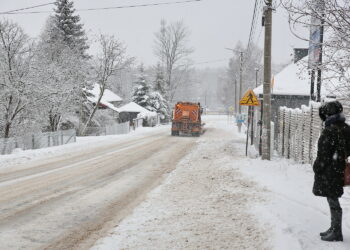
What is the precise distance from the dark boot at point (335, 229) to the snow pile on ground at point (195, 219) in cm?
85

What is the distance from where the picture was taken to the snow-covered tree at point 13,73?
66.8 feet

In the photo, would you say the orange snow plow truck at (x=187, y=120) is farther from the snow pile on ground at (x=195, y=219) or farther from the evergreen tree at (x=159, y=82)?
the evergreen tree at (x=159, y=82)

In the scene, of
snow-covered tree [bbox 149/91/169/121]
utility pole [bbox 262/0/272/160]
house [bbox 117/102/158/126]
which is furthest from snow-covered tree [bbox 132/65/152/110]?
utility pole [bbox 262/0/272/160]

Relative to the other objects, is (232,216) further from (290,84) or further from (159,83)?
(159,83)

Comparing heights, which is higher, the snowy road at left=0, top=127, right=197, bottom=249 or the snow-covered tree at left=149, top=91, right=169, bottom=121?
the snow-covered tree at left=149, top=91, right=169, bottom=121

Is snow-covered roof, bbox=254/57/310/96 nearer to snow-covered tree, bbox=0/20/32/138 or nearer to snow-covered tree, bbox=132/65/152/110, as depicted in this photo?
snow-covered tree, bbox=0/20/32/138

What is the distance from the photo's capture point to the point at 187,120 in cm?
3069

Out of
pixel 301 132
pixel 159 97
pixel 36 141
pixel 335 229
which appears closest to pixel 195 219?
pixel 335 229

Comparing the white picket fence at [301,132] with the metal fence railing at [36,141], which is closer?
the white picket fence at [301,132]

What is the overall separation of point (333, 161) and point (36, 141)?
17.6 metres

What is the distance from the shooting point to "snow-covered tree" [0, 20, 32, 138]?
66.8 feet

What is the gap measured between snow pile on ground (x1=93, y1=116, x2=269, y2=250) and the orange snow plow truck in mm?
19475

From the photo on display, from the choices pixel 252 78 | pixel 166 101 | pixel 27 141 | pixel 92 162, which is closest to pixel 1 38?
pixel 27 141

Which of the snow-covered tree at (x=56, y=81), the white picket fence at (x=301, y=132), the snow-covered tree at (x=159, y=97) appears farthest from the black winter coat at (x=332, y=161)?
the snow-covered tree at (x=159, y=97)
